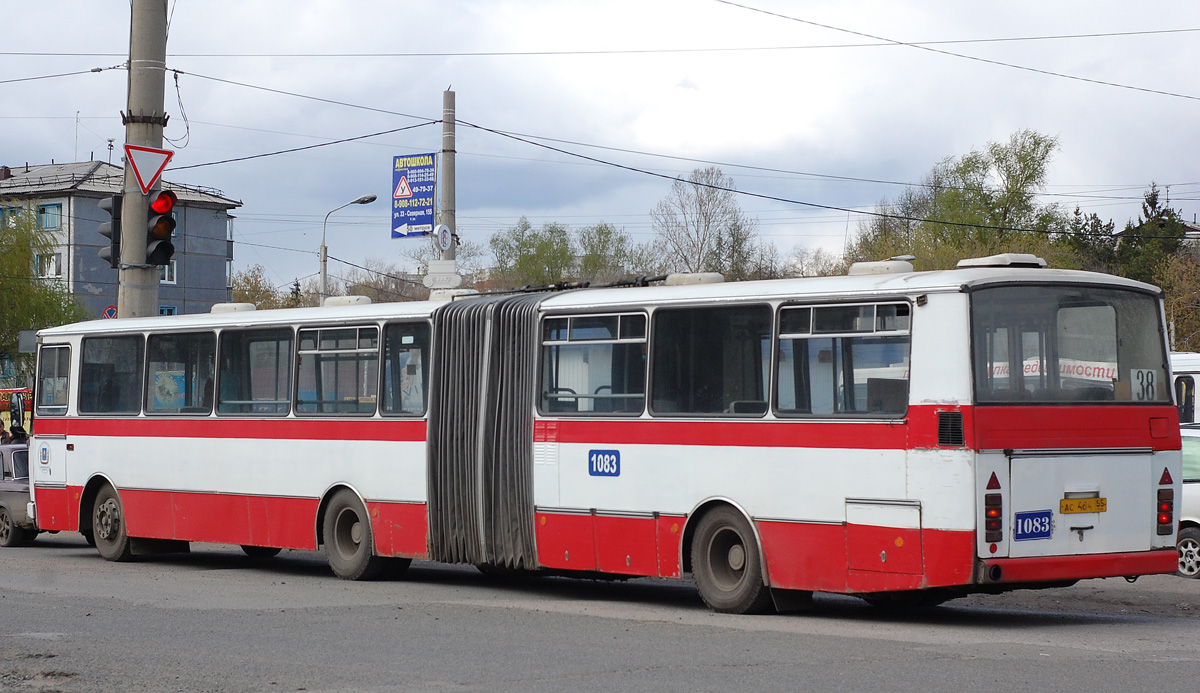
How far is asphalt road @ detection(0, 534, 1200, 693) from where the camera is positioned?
348 inches

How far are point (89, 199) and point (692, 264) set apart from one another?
32.8 m

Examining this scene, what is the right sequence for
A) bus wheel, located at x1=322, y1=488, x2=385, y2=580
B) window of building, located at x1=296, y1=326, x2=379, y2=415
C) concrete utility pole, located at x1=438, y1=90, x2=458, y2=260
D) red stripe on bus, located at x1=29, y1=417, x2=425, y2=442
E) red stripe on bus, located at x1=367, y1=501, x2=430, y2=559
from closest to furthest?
red stripe on bus, located at x1=367, y1=501, x2=430, y2=559
red stripe on bus, located at x1=29, y1=417, x2=425, y2=442
bus wheel, located at x1=322, y1=488, x2=385, y2=580
window of building, located at x1=296, y1=326, x2=379, y2=415
concrete utility pole, located at x1=438, y1=90, x2=458, y2=260

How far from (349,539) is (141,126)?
7.23m

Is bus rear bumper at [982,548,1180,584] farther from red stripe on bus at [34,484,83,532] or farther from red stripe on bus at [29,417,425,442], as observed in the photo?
red stripe on bus at [34,484,83,532]

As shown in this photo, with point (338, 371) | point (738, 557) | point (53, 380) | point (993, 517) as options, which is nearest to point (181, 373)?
point (338, 371)

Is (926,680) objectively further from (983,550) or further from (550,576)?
(550,576)

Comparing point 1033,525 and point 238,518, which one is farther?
point 238,518

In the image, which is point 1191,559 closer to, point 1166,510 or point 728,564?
point 1166,510

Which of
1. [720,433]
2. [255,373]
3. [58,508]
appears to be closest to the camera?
[720,433]

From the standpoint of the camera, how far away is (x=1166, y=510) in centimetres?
1195

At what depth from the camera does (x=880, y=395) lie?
453 inches

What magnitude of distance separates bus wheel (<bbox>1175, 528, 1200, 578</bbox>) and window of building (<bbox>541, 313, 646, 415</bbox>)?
7.32 metres

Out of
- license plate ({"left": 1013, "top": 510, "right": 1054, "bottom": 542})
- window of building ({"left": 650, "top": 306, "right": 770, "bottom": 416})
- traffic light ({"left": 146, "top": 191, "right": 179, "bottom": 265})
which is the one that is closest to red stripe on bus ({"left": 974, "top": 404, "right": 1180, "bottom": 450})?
license plate ({"left": 1013, "top": 510, "right": 1054, "bottom": 542})

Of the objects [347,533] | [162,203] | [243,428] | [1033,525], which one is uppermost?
[162,203]
